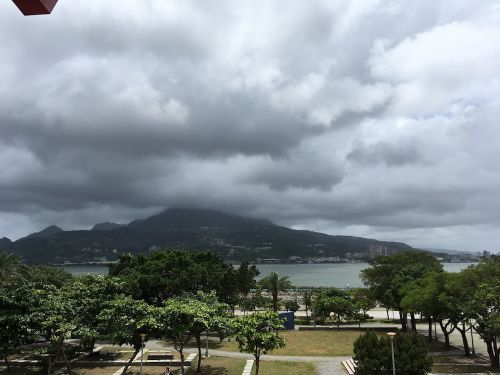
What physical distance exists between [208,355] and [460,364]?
60.6ft

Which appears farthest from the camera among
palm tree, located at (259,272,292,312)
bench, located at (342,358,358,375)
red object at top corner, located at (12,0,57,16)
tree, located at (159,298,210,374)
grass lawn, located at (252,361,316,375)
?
palm tree, located at (259,272,292,312)

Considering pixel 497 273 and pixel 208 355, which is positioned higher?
pixel 497 273

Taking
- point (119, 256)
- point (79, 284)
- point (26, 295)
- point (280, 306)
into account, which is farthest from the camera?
point (280, 306)

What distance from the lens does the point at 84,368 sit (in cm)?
2939

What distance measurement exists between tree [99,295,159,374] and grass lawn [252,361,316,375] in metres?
7.88

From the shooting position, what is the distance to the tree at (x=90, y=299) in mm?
26109

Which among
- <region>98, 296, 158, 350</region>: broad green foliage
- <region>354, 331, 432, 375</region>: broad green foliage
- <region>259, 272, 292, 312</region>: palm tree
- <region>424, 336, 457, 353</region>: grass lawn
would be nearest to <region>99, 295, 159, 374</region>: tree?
<region>98, 296, 158, 350</region>: broad green foliage

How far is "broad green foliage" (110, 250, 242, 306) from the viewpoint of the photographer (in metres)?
38.4

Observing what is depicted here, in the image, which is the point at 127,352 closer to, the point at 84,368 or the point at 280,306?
the point at 84,368

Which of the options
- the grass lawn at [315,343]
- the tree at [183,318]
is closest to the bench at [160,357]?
the grass lawn at [315,343]

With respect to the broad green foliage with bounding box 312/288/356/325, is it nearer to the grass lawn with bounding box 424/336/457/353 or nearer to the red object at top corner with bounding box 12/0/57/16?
the grass lawn with bounding box 424/336/457/353

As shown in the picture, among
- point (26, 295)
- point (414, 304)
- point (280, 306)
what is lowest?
point (280, 306)

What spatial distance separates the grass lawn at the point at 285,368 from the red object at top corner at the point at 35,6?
27.0 meters

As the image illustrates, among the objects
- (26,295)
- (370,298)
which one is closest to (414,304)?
(370,298)
